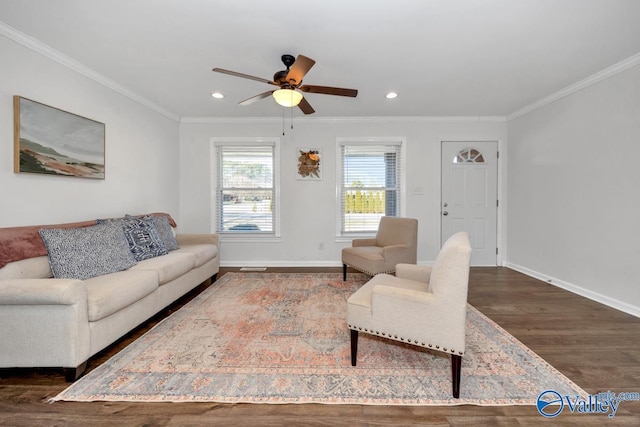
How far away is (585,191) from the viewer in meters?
3.21

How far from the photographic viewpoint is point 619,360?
6.34 ft

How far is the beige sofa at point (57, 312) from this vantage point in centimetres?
166

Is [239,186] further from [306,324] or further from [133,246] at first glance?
[306,324]

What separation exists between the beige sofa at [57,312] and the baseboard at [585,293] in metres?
4.58

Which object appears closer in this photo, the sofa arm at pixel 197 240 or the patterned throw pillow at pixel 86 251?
the patterned throw pillow at pixel 86 251

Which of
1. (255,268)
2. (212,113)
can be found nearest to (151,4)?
(212,113)

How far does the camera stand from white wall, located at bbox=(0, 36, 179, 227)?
225cm

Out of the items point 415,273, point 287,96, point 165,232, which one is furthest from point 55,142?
point 415,273

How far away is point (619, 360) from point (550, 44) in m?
2.60

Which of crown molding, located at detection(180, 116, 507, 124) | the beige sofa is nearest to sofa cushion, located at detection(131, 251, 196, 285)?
the beige sofa

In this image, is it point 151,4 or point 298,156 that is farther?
point 298,156

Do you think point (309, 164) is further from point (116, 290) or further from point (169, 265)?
point (116, 290)

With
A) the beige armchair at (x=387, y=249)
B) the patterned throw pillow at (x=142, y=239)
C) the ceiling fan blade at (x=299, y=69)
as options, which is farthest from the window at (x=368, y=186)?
the patterned throw pillow at (x=142, y=239)

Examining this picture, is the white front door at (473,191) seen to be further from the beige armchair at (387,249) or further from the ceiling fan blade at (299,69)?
the ceiling fan blade at (299,69)
